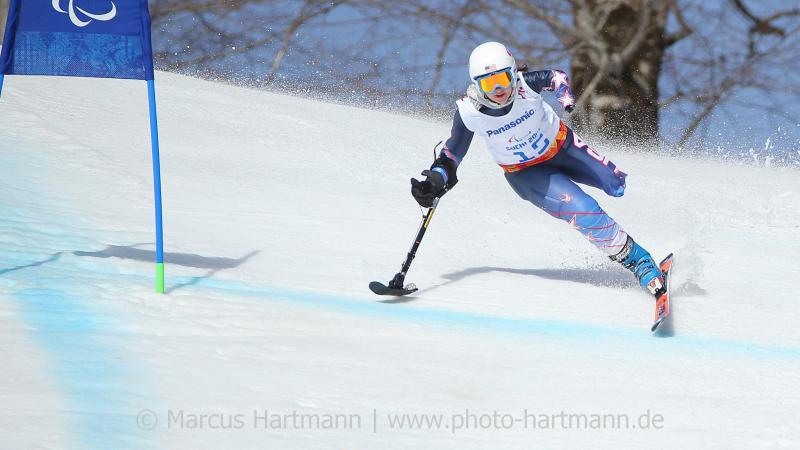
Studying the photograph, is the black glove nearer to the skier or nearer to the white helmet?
the skier

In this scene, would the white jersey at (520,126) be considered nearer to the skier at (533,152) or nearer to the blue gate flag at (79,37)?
the skier at (533,152)

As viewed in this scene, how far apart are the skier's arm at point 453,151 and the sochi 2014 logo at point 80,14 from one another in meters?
1.75

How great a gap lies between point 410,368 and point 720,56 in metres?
12.8

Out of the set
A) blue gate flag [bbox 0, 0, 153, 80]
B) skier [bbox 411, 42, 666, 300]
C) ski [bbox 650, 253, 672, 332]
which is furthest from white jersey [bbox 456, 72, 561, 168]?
blue gate flag [bbox 0, 0, 153, 80]

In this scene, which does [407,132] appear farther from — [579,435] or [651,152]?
[579,435]

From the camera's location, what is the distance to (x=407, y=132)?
12000 mm

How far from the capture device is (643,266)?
5527 mm

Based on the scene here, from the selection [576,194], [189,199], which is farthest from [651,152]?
[576,194]

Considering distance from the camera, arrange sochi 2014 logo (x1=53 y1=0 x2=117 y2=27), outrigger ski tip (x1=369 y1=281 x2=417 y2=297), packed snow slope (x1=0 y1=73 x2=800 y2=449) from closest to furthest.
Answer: packed snow slope (x1=0 y1=73 x2=800 y2=449)
sochi 2014 logo (x1=53 y1=0 x2=117 y2=27)
outrigger ski tip (x1=369 y1=281 x2=417 y2=297)

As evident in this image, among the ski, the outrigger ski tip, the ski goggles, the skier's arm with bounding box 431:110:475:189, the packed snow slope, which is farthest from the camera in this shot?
the skier's arm with bounding box 431:110:475:189

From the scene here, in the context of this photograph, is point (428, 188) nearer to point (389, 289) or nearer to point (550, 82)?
point (389, 289)

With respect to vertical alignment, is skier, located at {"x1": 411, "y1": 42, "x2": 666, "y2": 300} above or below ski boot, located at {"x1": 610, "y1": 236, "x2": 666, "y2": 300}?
above

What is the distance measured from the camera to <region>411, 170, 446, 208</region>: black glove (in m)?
5.37

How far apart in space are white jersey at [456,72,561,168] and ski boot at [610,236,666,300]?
646 millimetres
